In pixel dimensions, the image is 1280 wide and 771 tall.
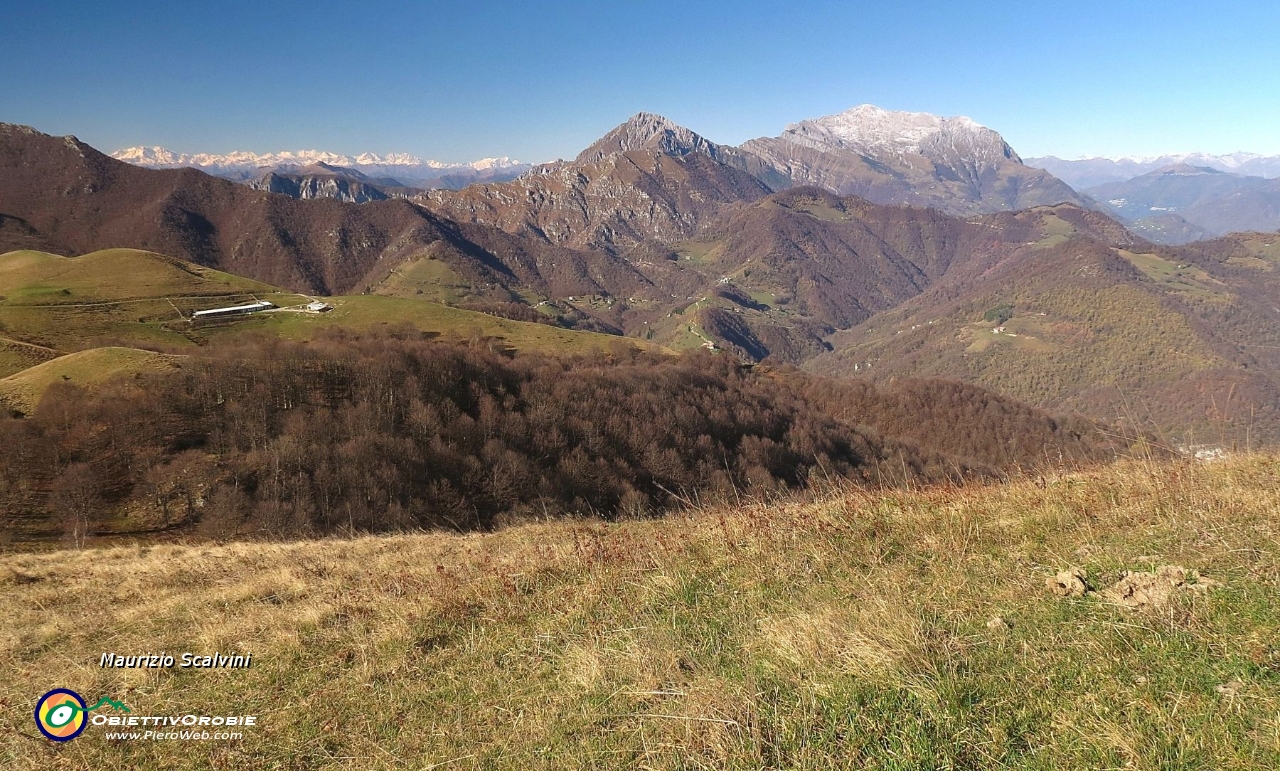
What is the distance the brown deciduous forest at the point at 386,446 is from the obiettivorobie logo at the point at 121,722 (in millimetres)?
9600

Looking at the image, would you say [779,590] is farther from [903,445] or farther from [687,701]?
[903,445]

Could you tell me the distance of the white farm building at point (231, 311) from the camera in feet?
345

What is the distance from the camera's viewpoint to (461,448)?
2413 inches

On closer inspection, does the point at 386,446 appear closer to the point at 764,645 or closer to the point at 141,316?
the point at 764,645

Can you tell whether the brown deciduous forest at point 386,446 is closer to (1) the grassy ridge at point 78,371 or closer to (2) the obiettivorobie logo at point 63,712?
(1) the grassy ridge at point 78,371

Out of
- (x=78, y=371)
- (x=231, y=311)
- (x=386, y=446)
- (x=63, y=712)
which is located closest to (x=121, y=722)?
(x=63, y=712)

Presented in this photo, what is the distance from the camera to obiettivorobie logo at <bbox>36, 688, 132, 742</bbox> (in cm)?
530

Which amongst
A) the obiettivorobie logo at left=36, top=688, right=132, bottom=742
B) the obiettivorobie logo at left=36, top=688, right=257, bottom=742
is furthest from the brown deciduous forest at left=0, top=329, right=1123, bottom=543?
the obiettivorobie logo at left=36, top=688, right=132, bottom=742

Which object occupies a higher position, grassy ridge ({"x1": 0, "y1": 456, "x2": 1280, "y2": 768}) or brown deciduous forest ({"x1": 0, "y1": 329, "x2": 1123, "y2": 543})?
grassy ridge ({"x1": 0, "y1": 456, "x2": 1280, "y2": 768})

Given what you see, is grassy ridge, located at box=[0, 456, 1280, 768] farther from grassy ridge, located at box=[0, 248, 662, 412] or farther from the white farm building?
the white farm building

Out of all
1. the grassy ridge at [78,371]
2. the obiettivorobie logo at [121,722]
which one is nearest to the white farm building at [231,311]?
the grassy ridge at [78,371]

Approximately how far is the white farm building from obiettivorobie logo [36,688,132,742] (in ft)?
417

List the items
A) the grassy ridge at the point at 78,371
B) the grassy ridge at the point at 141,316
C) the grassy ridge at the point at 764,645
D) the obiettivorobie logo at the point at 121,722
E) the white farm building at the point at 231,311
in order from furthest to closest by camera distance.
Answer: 1. the white farm building at the point at 231,311
2. the grassy ridge at the point at 141,316
3. the grassy ridge at the point at 78,371
4. the obiettivorobie logo at the point at 121,722
5. the grassy ridge at the point at 764,645

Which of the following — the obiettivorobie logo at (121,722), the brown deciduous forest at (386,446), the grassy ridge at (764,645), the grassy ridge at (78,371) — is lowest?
the brown deciduous forest at (386,446)
